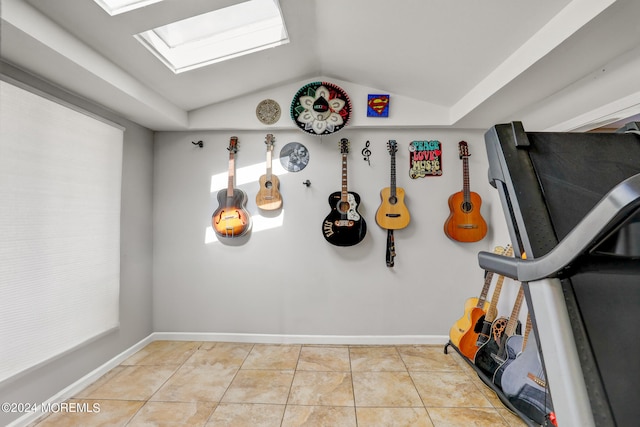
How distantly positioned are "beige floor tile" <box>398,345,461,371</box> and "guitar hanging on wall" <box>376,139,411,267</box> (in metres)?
0.79

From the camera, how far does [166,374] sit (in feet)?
7.30

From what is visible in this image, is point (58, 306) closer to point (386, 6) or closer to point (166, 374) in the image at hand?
point (166, 374)

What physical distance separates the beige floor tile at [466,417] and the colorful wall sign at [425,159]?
1855mm

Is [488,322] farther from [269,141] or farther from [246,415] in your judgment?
[269,141]

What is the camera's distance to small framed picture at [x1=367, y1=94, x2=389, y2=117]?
8.59 ft

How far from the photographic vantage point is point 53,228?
1832 millimetres

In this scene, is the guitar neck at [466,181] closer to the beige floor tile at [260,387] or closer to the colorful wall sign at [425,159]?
the colorful wall sign at [425,159]

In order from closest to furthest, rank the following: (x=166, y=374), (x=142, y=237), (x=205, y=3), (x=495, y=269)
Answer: (x=495, y=269) < (x=205, y=3) < (x=166, y=374) < (x=142, y=237)

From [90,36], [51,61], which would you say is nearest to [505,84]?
[90,36]

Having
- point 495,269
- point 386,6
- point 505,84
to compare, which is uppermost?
point 386,6

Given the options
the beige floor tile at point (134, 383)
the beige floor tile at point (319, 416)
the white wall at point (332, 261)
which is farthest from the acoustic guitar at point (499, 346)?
the beige floor tile at point (134, 383)

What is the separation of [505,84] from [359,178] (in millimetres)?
1330

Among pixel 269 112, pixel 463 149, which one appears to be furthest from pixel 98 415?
pixel 463 149

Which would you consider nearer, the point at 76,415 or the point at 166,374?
the point at 76,415
